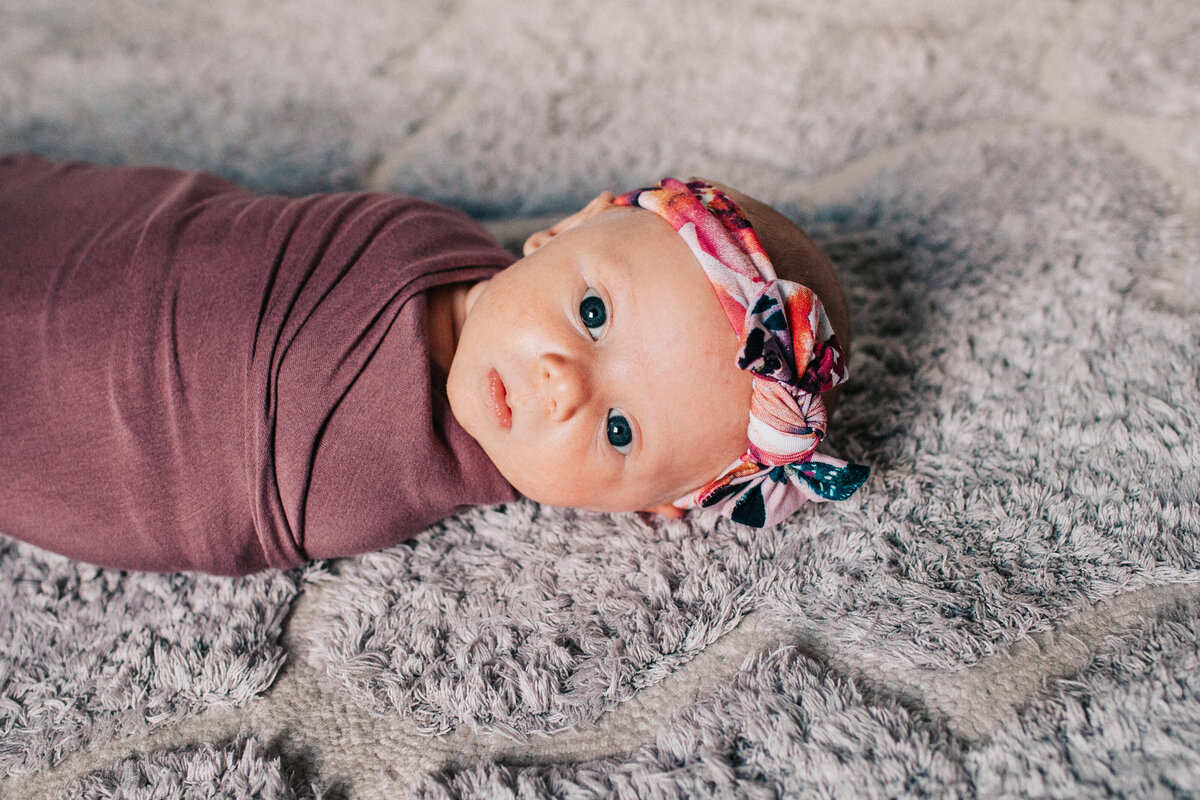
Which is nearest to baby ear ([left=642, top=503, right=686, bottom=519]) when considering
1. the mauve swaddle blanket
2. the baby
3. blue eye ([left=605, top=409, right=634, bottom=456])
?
the baby

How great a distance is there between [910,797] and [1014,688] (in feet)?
0.62

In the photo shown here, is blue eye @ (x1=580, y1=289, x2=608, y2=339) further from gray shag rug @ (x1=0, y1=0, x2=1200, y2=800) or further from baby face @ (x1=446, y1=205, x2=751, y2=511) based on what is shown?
gray shag rug @ (x1=0, y1=0, x2=1200, y2=800)

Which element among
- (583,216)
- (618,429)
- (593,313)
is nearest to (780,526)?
(618,429)

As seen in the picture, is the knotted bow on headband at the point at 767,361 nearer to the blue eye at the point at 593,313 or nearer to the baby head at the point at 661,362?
the baby head at the point at 661,362

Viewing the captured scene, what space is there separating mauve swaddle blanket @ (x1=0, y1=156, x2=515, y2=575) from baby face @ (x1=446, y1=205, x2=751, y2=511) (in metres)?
0.12

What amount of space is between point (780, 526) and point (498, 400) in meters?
0.41

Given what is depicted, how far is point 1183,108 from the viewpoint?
1368 mm

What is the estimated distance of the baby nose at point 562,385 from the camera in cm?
89

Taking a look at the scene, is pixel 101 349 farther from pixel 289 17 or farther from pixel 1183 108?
pixel 1183 108

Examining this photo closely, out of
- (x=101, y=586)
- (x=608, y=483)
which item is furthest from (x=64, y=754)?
(x=608, y=483)

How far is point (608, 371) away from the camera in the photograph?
36.2 inches

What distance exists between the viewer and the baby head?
895mm

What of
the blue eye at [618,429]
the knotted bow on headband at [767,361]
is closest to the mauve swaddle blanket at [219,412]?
the blue eye at [618,429]

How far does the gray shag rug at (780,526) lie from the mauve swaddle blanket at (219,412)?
0.09 m
